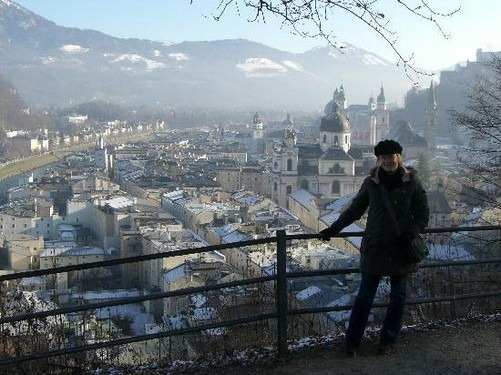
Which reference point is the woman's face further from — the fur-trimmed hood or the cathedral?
the cathedral

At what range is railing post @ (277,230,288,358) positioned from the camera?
13.8 feet

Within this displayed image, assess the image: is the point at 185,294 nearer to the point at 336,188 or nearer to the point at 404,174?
the point at 404,174

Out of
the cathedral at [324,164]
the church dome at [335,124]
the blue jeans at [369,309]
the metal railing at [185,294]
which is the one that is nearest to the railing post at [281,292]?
the metal railing at [185,294]

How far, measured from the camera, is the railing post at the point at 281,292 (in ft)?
13.8

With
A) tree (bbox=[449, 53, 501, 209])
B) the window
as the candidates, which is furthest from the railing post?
the window

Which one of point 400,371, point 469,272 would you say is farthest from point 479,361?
point 469,272

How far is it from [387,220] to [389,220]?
0.01 meters

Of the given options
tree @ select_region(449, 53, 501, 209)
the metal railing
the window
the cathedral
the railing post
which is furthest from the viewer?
the window

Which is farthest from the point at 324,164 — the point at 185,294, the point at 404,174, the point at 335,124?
the point at 185,294

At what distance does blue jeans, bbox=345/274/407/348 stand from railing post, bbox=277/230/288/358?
1.30 ft

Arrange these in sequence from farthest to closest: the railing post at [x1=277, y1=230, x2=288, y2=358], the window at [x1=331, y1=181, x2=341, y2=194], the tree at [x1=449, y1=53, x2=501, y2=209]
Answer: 1. the window at [x1=331, y1=181, x2=341, y2=194]
2. the tree at [x1=449, y1=53, x2=501, y2=209]
3. the railing post at [x1=277, y1=230, x2=288, y2=358]

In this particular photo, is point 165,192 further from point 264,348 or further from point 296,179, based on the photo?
point 264,348

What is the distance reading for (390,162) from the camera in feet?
13.4

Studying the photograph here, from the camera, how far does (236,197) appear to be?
44094mm
